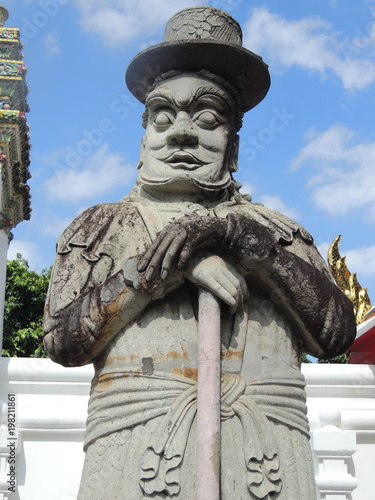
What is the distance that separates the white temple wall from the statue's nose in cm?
587

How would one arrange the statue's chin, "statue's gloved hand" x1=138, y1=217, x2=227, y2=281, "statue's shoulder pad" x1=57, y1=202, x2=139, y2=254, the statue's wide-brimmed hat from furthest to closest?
the statue's wide-brimmed hat < the statue's chin < "statue's shoulder pad" x1=57, y1=202, x2=139, y2=254 < "statue's gloved hand" x1=138, y1=217, x2=227, y2=281

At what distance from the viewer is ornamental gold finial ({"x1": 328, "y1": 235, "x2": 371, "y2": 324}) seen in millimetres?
12086

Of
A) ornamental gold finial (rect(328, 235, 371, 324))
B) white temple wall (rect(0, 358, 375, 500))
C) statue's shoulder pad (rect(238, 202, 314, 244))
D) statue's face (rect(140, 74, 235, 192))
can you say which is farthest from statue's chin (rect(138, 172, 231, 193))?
ornamental gold finial (rect(328, 235, 371, 324))

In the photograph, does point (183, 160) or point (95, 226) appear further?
point (183, 160)

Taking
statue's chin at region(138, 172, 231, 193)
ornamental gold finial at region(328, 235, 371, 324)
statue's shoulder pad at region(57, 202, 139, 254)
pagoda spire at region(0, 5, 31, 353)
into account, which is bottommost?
statue's shoulder pad at region(57, 202, 139, 254)

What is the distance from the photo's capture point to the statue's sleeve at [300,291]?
13.7 ft

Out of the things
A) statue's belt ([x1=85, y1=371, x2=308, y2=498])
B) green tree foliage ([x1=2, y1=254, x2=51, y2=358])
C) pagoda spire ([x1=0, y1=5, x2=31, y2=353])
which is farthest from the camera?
green tree foliage ([x1=2, y1=254, x2=51, y2=358])

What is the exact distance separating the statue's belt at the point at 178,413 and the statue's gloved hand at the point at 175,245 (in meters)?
0.54

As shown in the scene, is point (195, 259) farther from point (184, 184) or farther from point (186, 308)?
point (184, 184)

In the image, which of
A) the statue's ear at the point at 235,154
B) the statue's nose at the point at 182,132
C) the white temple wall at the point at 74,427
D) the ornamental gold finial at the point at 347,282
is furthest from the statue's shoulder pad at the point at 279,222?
the ornamental gold finial at the point at 347,282

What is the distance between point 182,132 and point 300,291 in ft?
3.80

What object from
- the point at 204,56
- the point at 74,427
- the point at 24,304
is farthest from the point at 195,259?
the point at 24,304

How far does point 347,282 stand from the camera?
39.7 ft

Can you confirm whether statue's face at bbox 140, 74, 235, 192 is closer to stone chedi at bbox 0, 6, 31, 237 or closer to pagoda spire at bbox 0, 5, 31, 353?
pagoda spire at bbox 0, 5, 31, 353
